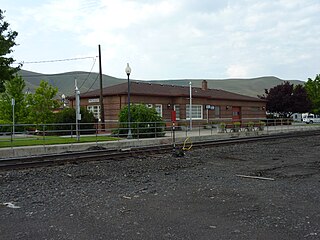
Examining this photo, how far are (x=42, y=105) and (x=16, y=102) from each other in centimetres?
356

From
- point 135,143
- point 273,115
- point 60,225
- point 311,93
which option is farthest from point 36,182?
point 311,93

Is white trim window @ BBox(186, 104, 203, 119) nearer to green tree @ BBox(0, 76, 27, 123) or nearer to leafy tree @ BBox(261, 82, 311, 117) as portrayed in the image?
green tree @ BBox(0, 76, 27, 123)

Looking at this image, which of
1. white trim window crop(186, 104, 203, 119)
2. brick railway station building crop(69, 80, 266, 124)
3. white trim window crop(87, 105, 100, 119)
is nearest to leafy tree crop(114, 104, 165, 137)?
brick railway station building crop(69, 80, 266, 124)

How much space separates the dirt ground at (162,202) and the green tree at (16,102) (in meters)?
24.8

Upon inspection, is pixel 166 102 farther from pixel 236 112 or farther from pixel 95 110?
pixel 236 112

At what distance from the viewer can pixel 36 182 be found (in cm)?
909

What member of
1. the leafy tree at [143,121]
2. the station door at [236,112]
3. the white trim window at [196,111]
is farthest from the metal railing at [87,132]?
the station door at [236,112]

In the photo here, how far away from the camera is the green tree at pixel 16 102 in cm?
3422

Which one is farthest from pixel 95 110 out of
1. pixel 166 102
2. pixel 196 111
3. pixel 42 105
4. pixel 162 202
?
pixel 162 202

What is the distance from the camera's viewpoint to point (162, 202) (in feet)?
22.2

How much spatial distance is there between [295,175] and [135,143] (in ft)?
37.4

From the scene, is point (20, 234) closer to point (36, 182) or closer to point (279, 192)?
point (36, 182)

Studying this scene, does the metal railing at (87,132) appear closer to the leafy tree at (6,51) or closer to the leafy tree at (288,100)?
the leafy tree at (6,51)

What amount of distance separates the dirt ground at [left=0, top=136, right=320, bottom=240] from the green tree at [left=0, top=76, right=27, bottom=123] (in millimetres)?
24841
